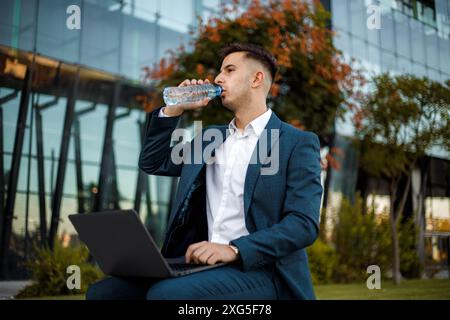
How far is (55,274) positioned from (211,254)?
21.9 feet

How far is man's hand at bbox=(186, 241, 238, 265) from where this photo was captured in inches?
80.0

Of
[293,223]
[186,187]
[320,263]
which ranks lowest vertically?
[320,263]

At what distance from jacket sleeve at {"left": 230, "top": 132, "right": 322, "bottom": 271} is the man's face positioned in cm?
50

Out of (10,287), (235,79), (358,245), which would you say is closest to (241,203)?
(235,79)

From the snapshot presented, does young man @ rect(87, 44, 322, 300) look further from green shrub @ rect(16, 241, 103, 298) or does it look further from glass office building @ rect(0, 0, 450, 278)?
green shrub @ rect(16, 241, 103, 298)

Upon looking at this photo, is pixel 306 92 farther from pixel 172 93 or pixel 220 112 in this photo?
pixel 172 93

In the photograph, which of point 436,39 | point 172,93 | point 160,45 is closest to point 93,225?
point 172,93

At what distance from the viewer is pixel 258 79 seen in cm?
275

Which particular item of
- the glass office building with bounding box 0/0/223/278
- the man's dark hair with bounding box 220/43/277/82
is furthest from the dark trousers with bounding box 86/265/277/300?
the glass office building with bounding box 0/0/223/278

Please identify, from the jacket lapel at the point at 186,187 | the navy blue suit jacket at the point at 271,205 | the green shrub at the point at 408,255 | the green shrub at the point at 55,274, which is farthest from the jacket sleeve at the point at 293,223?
the green shrub at the point at 408,255

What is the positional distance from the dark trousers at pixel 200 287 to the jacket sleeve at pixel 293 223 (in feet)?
0.19

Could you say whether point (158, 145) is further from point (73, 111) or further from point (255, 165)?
point (73, 111)

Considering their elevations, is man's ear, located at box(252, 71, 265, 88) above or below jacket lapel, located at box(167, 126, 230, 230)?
above

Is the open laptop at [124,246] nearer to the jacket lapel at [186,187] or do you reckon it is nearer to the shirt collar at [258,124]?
the jacket lapel at [186,187]
